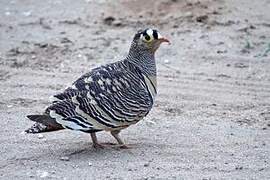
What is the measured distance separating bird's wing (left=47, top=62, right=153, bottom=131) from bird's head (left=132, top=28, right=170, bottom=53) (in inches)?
9.9

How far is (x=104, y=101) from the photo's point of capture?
6.32 m

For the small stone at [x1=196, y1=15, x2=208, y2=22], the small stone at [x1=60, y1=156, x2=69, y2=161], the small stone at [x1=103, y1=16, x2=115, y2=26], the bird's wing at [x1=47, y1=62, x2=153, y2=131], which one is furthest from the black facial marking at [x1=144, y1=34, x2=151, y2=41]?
the small stone at [x1=103, y1=16, x2=115, y2=26]

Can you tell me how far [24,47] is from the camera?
10156 mm

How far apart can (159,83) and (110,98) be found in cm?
242

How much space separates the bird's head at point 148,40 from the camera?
260 inches

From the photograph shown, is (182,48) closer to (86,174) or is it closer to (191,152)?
(191,152)

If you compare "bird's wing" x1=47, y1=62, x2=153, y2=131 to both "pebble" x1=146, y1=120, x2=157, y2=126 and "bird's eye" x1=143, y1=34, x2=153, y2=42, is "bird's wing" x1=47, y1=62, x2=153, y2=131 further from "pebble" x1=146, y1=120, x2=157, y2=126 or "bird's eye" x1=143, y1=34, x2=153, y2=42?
"pebble" x1=146, y1=120, x2=157, y2=126

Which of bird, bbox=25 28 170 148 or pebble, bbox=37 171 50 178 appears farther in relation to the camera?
bird, bbox=25 28 170 148

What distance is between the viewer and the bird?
6258 mm

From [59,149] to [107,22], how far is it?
14.8ft

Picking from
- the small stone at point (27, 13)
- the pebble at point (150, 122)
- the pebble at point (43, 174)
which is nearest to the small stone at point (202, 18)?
the small stone at point (27, 13)

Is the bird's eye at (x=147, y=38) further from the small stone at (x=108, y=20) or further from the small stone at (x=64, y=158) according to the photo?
the small stone at (x=108, y=20)

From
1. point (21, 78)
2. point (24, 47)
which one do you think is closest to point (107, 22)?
point (24, 47)

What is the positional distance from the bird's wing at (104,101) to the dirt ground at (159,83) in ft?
1.21
